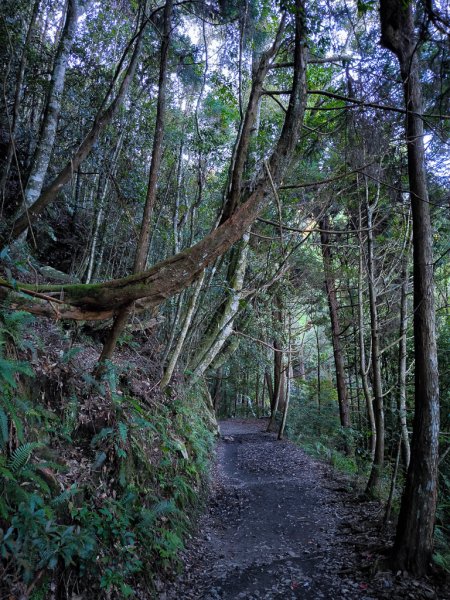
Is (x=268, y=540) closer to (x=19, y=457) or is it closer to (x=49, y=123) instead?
(x=19, y=457)

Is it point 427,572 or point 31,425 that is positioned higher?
point 31,425

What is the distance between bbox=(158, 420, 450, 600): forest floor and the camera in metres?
4.27

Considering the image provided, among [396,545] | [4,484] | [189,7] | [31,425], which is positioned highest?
[189,7]

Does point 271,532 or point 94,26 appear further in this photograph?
point 94,26

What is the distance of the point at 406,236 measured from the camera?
28.5 ft

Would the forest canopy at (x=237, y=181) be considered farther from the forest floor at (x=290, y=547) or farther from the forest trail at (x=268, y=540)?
the forest trail at (x=268, y=540)

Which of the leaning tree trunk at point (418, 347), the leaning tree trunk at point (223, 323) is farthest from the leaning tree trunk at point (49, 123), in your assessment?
the leaning tree trunk at point (418, 347)

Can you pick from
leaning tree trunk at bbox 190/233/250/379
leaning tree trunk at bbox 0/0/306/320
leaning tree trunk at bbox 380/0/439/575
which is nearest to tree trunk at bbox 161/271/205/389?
leaning tree trunk at bbox 190/233/250/379

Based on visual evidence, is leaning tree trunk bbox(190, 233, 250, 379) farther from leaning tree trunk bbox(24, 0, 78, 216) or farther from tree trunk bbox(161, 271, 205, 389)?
leaning tree trunk bbox(24, 0, 78, 216)

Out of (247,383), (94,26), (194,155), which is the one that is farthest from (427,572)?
(247,383)

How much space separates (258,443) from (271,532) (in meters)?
8.71

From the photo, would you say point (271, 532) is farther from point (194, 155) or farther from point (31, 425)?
point (194, 155)

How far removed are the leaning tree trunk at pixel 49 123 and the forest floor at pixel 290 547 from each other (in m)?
6.85

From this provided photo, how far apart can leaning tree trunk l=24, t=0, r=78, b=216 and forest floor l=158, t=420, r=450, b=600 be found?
6.85m
